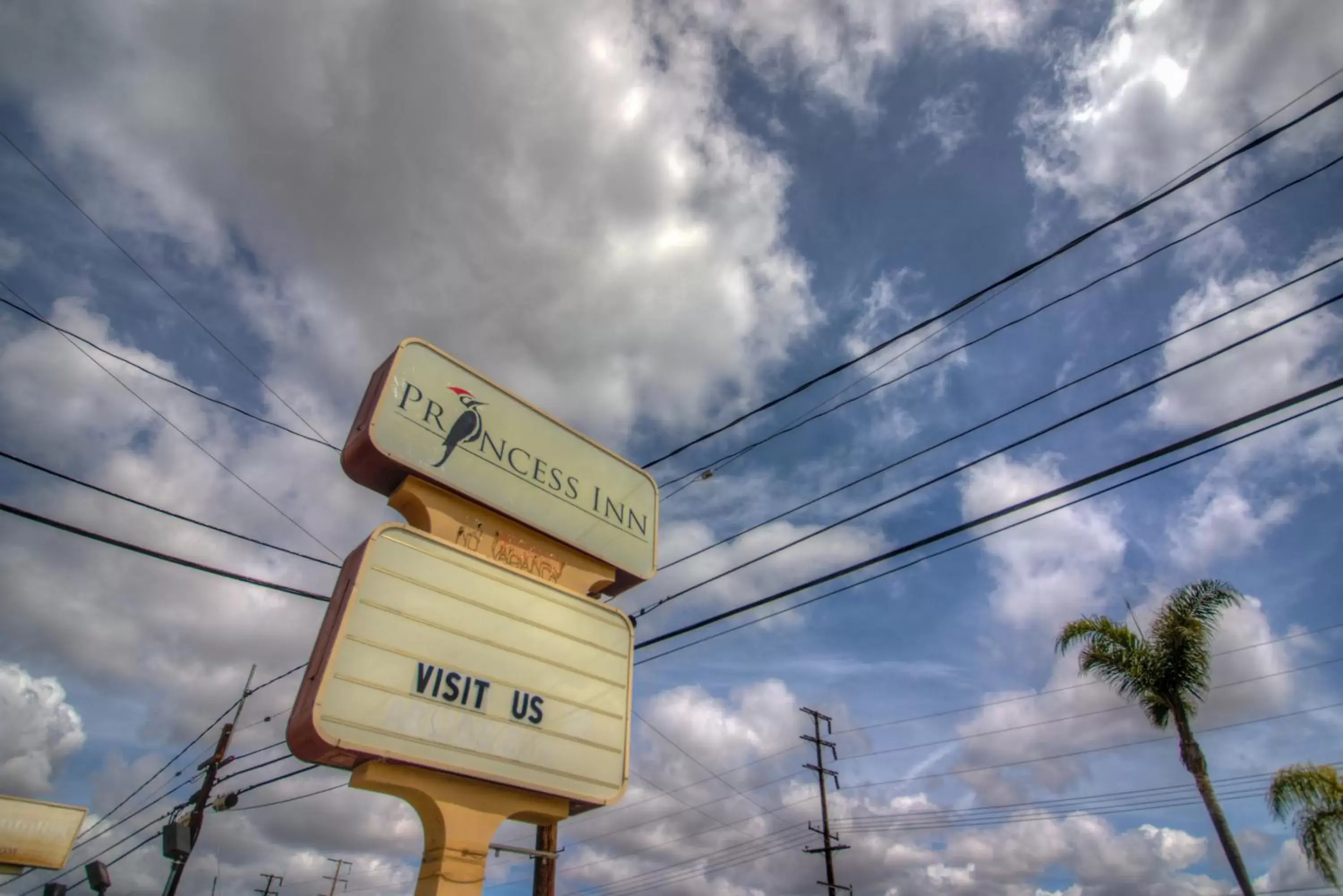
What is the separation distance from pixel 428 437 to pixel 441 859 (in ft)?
12.5

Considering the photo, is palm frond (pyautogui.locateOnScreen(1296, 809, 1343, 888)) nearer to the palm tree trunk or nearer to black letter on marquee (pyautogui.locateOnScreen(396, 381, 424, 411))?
the palm tree trunk

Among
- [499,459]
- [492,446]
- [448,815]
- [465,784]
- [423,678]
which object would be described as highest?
[492,446]

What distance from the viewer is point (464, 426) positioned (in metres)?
7.77

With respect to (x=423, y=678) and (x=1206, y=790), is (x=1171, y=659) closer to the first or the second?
(x=1206, y=790)

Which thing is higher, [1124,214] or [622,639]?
[1124,214]

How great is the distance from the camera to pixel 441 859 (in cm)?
593

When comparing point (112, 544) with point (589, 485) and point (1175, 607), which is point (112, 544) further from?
point (1175, 607)

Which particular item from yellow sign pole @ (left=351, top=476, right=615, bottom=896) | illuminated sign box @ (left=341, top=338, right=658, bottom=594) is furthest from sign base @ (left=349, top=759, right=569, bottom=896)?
illuminated sign box @ (left=341, top=338, right=658, bottom=594)

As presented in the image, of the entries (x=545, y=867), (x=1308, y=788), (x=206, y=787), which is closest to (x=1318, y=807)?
(x=1308, y=788)

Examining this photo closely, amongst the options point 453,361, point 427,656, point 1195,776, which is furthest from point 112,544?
point 1195,776

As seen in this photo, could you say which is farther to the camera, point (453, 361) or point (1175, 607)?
point (1175, 607)

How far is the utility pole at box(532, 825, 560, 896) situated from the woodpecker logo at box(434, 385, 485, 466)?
5901 millimetres

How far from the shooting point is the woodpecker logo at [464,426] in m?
7.48

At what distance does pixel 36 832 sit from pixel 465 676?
97.3 feet
